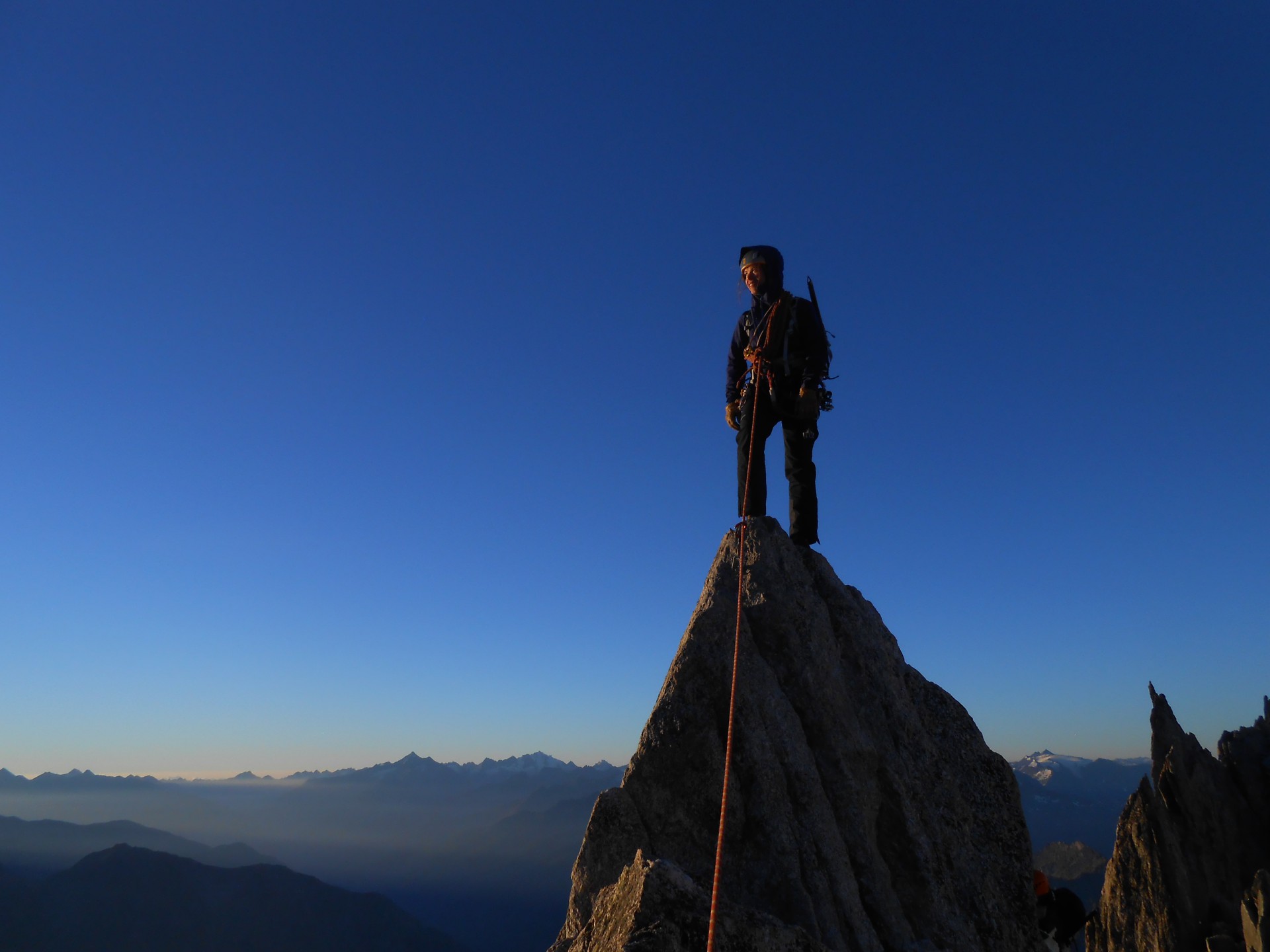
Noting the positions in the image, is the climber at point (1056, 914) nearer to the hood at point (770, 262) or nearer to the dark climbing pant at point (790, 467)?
the dark climbing pant at point (790, 467)

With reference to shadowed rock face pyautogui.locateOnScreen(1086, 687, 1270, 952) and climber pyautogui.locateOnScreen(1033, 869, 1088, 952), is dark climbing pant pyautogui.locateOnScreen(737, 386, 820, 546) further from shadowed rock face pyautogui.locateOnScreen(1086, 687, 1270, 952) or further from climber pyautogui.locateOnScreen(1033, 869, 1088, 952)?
shadowed rock face pyautogui.locateOnScreen(1086, 687, 1270, 952)

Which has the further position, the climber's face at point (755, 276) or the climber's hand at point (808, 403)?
the climber's face at point (755, 276)

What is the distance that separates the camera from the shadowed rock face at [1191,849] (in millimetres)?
44625

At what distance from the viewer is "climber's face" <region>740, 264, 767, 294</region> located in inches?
459

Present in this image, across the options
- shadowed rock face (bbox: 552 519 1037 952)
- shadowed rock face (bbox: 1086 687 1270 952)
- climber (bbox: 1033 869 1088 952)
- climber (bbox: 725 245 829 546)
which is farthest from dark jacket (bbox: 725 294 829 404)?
shadowed rock face (bbox: 1086 687 1270 952)

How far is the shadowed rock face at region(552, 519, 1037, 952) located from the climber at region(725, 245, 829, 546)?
27.8 inches

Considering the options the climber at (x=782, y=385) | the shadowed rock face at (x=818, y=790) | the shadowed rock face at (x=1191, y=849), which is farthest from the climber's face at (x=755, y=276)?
the shadowed rock face at (x=1191, y=849)

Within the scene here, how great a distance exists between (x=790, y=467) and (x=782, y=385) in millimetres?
1255

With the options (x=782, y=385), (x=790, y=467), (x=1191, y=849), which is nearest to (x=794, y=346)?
(x=782, y=385)

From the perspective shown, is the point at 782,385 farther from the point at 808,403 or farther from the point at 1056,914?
the point at 1056,914

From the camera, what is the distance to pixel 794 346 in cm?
1142

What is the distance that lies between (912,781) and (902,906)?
1.51 m

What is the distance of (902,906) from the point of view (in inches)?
343

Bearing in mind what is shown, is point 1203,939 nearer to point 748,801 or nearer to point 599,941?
point 748,801
